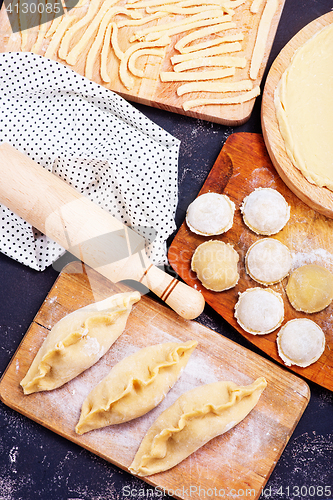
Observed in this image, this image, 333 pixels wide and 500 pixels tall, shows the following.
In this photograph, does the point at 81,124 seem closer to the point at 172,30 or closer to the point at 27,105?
the point at 27,105

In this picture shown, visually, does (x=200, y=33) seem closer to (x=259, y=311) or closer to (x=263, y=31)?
(x=263, y=31)

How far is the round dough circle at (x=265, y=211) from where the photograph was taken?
1676mm

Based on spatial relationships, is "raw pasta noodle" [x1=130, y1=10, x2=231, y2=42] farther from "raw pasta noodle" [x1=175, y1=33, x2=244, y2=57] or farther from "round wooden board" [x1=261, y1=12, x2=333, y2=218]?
"round wooden board" [x1=261, y1=12, x2=333, y2=218]

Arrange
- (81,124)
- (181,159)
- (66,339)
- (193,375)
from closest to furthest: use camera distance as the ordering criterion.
Result: (66,339) < (193,375) < (81,124) < (181,159)

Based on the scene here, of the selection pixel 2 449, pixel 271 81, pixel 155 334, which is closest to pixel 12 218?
pixel 155 334

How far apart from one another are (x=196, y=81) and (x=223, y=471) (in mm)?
1577

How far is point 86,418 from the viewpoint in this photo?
1526mm

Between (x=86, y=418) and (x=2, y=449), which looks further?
(x=2, y=449)

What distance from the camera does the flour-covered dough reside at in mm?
1666

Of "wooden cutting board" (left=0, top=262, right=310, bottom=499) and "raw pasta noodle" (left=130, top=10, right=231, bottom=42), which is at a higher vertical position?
"raw pasta noodle" (left=130, top=10, right=231, bottom=42)

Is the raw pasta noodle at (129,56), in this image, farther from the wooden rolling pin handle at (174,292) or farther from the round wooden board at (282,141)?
the wooden rolling pin handle at (174,292)

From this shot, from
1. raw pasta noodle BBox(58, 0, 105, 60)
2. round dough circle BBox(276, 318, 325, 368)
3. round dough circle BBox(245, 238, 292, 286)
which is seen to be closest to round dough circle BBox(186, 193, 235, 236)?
round dough circle BBox(245, 238, 292, 286)

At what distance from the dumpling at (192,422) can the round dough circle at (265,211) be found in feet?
1.98

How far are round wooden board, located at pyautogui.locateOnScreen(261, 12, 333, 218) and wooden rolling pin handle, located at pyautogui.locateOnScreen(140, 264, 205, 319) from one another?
1.97ft
